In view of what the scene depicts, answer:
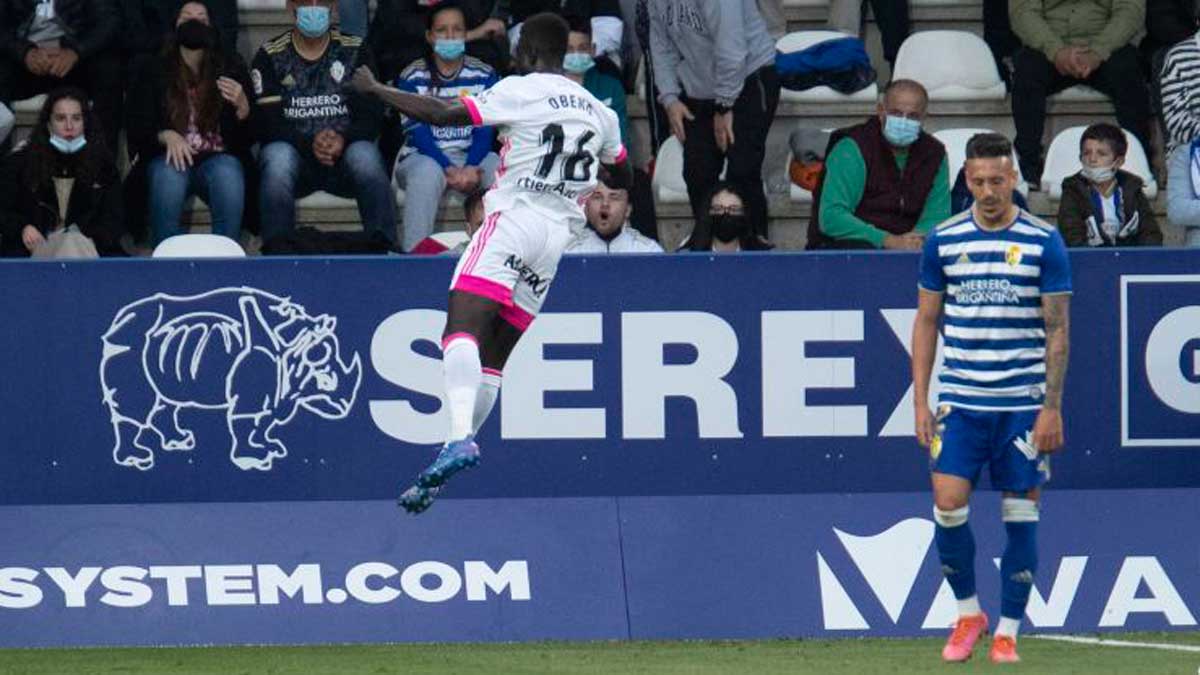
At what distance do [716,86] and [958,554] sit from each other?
18.2ft

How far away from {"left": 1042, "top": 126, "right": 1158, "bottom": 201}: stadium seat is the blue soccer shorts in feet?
18.1

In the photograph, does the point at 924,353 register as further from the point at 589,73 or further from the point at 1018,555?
the point at 589,73

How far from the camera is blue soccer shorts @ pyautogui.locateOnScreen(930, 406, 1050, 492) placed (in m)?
9.29

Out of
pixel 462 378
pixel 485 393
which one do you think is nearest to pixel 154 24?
pixel 485 393

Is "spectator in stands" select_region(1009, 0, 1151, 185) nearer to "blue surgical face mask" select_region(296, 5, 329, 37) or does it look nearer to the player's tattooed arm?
"blue surgical face mask" select_region(296, 5, 329, 37)

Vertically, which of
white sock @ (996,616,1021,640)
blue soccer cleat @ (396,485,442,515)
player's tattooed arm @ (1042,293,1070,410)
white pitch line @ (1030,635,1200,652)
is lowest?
white pitch line @ (1030,635,1200,652)

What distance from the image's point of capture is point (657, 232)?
48.0ft

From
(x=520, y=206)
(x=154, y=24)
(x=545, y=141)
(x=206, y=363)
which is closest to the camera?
(x=545, y=141)

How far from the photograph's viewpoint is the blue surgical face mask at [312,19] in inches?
556

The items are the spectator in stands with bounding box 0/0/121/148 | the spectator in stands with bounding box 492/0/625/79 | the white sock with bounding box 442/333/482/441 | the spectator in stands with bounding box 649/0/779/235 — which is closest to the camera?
the white sock with bounding box 442/333/482/441

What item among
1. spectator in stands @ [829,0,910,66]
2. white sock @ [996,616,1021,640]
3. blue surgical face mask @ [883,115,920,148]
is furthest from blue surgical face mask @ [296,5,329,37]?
white sock @ [996,616,1021,640]

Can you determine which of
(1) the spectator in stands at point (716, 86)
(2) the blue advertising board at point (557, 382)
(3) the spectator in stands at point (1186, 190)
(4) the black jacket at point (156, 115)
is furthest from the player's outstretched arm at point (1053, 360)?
(4) the black jacket at point (156, 115)

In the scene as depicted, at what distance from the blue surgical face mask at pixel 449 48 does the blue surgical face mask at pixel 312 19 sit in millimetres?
678

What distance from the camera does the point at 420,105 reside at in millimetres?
9461
